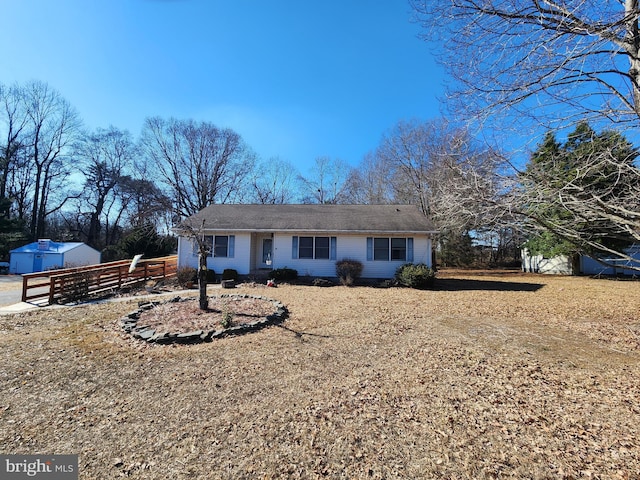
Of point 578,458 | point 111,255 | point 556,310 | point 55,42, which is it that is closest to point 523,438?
point 578,458

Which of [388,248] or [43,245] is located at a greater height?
[43,245]

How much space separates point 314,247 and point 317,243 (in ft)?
0.84

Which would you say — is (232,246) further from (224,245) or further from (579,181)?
(579,181)

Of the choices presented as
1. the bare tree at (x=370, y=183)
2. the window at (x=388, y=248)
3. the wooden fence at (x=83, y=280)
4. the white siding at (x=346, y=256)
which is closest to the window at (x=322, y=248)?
the white siding at (x=346, y=256)

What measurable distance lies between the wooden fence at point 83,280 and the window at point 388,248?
34.0ft

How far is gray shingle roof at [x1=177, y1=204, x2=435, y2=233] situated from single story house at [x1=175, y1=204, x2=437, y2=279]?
5 centimetres

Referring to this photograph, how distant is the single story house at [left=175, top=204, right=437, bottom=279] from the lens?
13688mm

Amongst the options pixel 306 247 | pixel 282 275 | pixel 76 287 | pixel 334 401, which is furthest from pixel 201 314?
pixel 306 247

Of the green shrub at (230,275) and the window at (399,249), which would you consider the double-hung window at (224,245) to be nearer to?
the green shrub at (230,275)

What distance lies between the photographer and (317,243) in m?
14.2

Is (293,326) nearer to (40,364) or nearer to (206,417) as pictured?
(206,417)

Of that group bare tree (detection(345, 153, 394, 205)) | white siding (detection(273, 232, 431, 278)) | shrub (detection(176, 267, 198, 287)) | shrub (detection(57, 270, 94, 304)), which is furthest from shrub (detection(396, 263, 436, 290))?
bare tree (detection(345, 153, 394, 205))

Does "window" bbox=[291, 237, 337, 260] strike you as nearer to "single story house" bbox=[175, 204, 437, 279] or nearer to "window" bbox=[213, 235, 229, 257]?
"single story house" bbox=[175, 204, 437, 279]

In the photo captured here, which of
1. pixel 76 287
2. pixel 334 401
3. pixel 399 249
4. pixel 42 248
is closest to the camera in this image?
pixel 334 401
